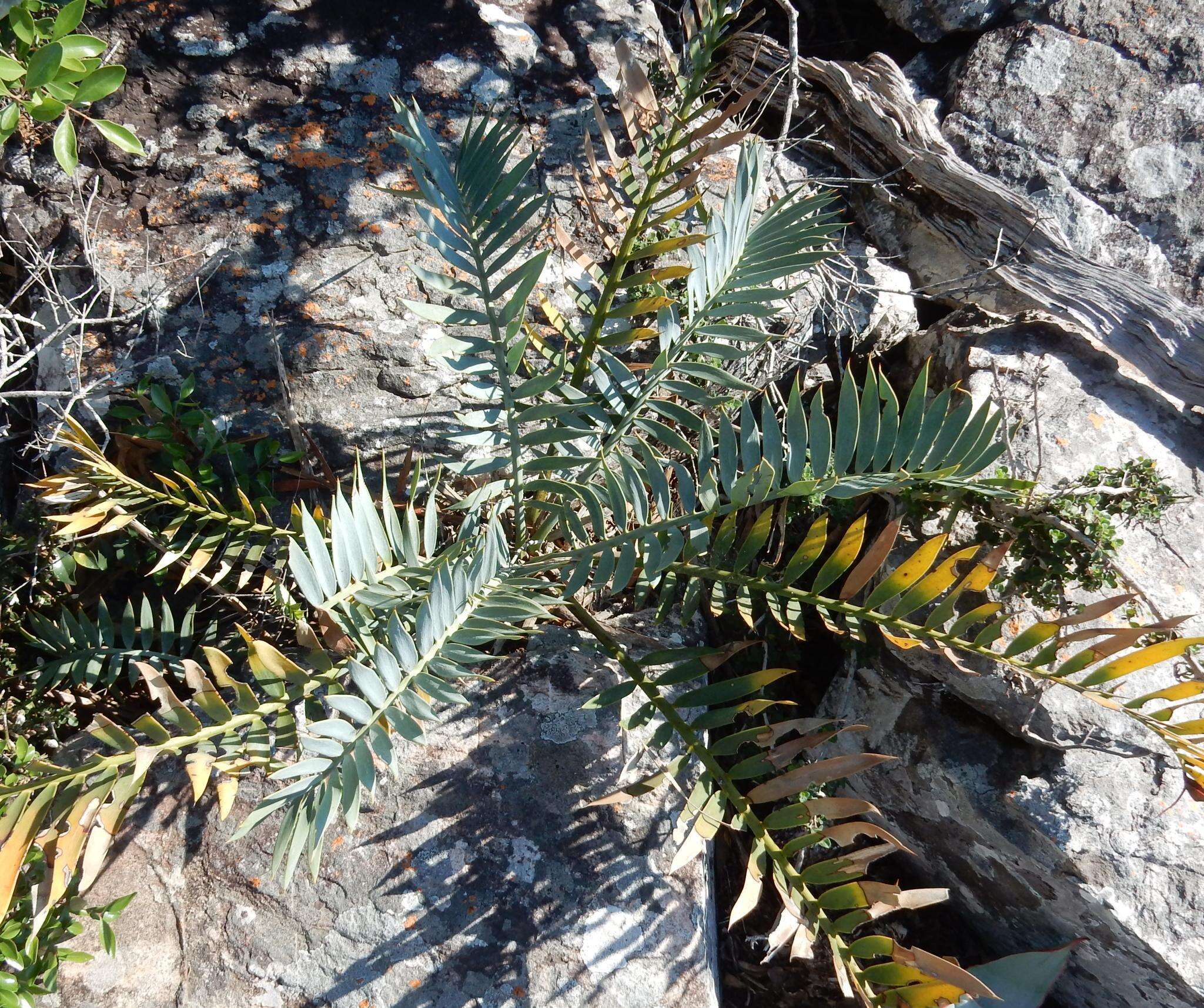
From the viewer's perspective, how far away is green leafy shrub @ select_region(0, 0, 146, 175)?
3.69 ft

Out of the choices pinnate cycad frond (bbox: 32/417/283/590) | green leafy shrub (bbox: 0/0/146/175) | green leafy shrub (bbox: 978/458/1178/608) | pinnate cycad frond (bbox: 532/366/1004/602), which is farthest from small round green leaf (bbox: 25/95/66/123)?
green leafy shrub (bbox: 978/458/1178/608)

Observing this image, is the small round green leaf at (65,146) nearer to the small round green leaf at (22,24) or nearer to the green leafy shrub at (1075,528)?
the small round green leaf at (22,24)

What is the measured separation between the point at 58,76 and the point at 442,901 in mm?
1425

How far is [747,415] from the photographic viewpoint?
132 centimetres

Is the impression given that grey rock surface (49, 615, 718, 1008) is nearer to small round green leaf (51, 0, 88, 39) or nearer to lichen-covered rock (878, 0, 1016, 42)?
small round green leaf (51, 0, 88, 39)

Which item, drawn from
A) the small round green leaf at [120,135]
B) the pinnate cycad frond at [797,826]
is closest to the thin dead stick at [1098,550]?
the pinnate cycad frond at [797,826]

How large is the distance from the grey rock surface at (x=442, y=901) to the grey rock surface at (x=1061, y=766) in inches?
20.5

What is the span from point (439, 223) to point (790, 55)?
1149 millimetres

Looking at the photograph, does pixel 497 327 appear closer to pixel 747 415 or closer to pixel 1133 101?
pixel 747 415

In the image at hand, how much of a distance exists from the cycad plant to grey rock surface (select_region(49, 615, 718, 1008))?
0.28 ft

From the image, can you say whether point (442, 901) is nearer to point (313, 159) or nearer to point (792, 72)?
point (313, 159)

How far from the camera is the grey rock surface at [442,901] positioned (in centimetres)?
134

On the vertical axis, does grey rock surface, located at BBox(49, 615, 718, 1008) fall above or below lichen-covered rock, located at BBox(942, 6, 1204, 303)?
below

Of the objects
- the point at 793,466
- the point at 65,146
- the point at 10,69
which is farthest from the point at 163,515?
the point at 793,466
